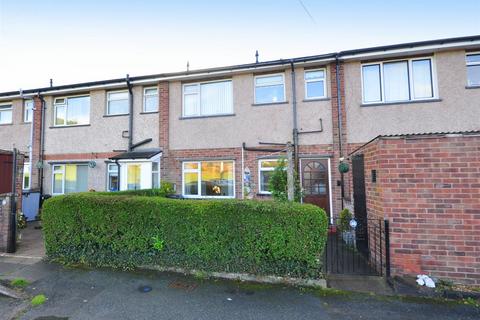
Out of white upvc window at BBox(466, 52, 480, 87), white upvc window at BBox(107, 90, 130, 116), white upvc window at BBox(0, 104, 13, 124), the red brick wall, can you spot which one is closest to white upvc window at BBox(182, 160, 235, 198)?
white upvc window at BBox(107, 90, 130, 116)

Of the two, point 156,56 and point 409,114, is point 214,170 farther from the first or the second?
point 409,114

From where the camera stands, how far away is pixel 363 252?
4.98 m

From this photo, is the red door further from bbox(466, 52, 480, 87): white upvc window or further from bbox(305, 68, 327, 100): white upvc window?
bbox(466, 52, 480, 87): white upvc window

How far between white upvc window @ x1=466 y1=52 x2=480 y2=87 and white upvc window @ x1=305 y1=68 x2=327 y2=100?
13.8 ft

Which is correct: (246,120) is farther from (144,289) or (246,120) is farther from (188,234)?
(144,289)

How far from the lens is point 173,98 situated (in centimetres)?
950

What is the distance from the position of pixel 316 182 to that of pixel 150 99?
7.29 m

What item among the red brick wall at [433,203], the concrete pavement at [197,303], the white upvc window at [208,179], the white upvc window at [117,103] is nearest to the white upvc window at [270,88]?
the white upvc window at [208,179]

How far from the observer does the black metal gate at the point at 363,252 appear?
155 inches

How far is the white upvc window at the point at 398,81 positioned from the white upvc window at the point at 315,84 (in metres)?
1.28

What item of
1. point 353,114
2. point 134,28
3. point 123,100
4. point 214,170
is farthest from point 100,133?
point 353,114

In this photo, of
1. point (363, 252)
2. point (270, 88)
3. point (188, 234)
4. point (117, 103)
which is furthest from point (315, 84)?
point (117, 103)

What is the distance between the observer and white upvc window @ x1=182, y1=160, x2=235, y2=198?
8922 millimetres

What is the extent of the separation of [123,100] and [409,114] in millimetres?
10576
